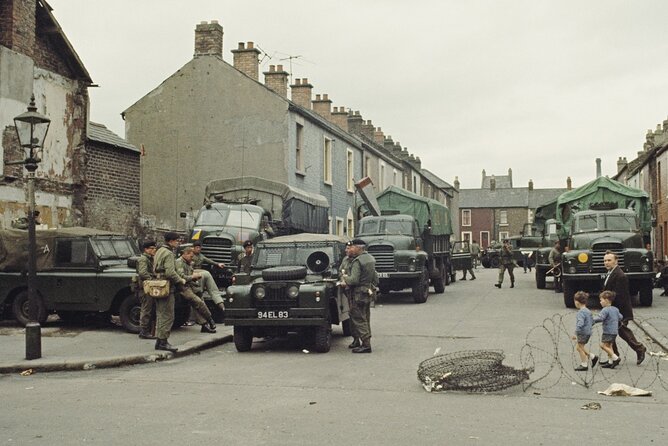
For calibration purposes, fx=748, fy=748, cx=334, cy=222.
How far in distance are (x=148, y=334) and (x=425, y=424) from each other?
715 centimetres

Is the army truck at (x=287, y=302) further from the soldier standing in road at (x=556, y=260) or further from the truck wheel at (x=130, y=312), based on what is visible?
the soldier standing in road at (x=556, y=260)

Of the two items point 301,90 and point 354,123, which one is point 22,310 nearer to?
point 301,90

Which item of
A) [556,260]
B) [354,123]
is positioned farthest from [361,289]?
[354,123]

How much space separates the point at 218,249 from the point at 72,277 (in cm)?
527

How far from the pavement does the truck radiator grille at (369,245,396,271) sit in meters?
6.94

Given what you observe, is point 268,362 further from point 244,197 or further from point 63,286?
point 244,197

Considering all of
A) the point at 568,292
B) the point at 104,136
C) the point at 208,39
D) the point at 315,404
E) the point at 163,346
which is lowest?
the point at 315,404

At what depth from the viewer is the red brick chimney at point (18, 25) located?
57.8 ft

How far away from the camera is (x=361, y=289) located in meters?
11.5

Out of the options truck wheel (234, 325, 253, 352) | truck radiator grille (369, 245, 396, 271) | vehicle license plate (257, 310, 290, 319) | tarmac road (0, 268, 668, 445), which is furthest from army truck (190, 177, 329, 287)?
tarmac road (0, 268, 668, 445)

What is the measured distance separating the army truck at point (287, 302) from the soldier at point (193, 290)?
1.18 m

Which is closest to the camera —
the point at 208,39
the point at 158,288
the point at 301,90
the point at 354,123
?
the point at 158,288

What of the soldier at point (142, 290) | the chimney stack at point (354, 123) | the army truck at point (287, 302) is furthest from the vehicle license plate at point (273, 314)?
the chimney stack at point (354, 123)

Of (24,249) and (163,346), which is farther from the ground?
(24,249)
